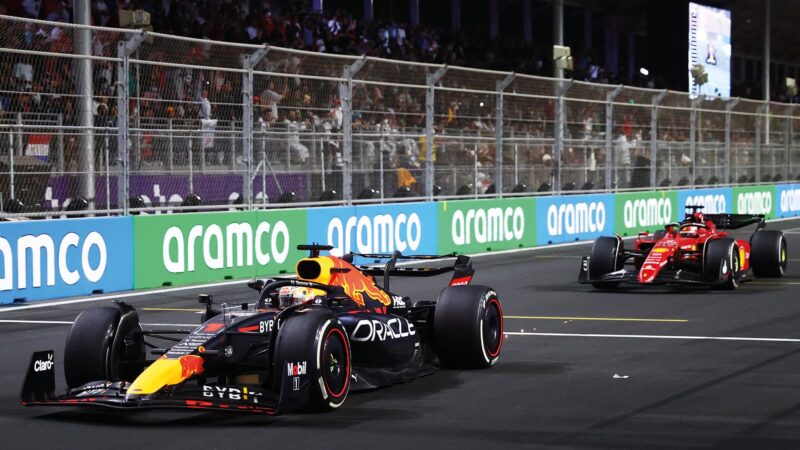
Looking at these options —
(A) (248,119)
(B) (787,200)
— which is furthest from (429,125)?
(B) (787,200)

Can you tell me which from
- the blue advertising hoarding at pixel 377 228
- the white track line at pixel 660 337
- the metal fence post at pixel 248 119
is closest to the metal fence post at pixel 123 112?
the metal fence post at pixel 248 119

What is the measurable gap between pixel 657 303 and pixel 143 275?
6297 millimetres

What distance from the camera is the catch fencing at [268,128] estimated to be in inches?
592

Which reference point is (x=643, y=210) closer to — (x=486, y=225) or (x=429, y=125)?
(x=486, y=225)

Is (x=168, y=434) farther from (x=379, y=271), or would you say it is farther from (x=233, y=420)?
(x=379, y=271)

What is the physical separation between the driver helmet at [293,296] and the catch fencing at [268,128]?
22.2ft

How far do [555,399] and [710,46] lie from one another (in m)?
41.8

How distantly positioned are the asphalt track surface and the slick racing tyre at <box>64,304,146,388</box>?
26 centimetres

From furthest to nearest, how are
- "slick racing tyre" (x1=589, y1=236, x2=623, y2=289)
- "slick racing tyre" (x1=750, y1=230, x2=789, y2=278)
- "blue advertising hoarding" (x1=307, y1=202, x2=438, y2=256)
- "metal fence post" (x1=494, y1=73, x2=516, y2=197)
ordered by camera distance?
"metal fence post" (x1=494, y1=73, x2=516, y2=197)
"blue advertising hoarding" (x1=307, y1=202, x2=438, y2=256)
"slick racing tyre" (x1=750, y1=230, x2=789, y2=278)
"slick racing tyre" (x1=589, y1=236, x2=623, y2=289)

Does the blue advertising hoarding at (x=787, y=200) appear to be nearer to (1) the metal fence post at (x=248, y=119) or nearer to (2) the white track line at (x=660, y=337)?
(1) the metal fence post at (x=248, y=119)

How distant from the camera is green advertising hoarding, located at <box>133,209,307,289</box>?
16.2m

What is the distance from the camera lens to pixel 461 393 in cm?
848

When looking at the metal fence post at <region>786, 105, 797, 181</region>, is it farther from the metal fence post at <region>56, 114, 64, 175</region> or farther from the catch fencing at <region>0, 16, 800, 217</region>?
the metal fence post at <region>56, 114, 64, 175</region>

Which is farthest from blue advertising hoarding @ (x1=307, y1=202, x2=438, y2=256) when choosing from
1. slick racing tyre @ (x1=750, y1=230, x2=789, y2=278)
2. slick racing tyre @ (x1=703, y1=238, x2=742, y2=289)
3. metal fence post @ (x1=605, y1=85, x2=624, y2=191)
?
metal fence post @ (x1=605, y1=85, x2=624, y2=191)
